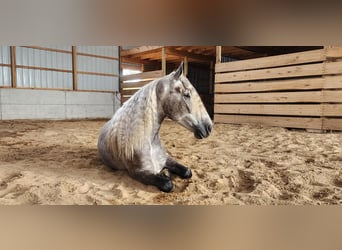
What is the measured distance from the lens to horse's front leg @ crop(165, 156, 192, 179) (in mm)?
1438

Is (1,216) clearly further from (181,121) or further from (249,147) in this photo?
(249,147)

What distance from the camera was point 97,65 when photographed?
298 inches

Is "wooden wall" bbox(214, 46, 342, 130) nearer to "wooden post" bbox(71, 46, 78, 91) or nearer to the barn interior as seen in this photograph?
the barn interior

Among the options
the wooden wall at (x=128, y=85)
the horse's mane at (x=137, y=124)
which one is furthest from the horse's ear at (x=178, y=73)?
the wooden wall at (x=128, y=85)

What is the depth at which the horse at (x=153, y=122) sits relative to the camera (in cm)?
121

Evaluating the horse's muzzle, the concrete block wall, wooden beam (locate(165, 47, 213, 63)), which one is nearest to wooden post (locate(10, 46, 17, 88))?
the concrete block wall

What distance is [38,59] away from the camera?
21.5ft

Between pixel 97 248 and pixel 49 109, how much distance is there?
714 cm

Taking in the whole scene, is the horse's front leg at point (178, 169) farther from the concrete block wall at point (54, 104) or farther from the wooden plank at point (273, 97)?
the concrete block wall at point (54, 104)

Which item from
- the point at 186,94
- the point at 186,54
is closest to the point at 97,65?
the point at 186,54

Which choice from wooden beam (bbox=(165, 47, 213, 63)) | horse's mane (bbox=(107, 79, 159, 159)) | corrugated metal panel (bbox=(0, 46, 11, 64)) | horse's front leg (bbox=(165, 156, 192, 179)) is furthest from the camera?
corrugated metal panel (bbox=(0, 46, 11, 64))

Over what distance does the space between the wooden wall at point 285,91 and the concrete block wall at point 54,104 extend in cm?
459

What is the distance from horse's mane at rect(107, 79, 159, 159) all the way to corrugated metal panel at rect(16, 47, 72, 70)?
6478mm
